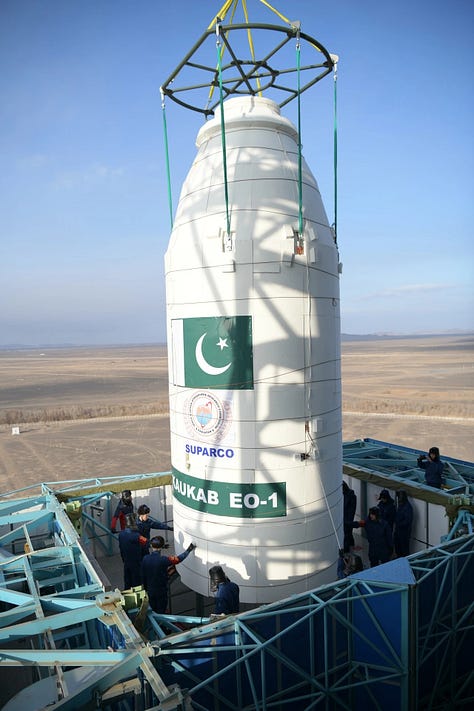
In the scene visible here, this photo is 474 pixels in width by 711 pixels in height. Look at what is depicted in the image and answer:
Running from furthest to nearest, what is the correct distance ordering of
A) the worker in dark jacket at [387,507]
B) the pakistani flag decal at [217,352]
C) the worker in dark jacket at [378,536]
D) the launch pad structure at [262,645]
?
the worker in dark jacket at [387,507] → the worker in dark jacket at [378,536] → the pakistani flag decal at [217,352] → the launch pad structure at [262,645]

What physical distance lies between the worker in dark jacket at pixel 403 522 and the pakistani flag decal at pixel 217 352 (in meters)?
5.94

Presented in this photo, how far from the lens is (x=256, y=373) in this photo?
8.51 m

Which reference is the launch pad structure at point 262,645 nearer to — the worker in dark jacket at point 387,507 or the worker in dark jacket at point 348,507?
the worker in dark jacket at point 387,507

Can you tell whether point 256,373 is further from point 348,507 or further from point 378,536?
point 348,507

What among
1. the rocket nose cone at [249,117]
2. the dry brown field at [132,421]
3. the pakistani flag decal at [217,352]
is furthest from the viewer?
the dry brown field at [132,421]

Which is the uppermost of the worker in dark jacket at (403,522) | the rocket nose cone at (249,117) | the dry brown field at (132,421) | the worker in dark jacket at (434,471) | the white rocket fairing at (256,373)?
the rocket nose cone at (249,117)

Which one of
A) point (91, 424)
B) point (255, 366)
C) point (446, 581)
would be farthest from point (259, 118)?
point (91, 424)

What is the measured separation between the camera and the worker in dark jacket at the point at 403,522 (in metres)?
11.6

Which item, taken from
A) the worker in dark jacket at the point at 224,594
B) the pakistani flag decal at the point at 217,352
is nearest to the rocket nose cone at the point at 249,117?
the pakistani flag decal at the point at 217,352

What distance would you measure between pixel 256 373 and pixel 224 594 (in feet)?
12.3

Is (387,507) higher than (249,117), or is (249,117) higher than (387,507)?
(249,117)

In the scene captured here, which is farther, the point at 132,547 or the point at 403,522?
the point at 403,522

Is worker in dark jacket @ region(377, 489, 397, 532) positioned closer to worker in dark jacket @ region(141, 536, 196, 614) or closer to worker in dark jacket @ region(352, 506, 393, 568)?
worker in dark jacket @ region(352, 506, 393, 568)

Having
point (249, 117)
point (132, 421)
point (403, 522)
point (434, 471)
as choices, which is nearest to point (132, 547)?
point (403, 522)
